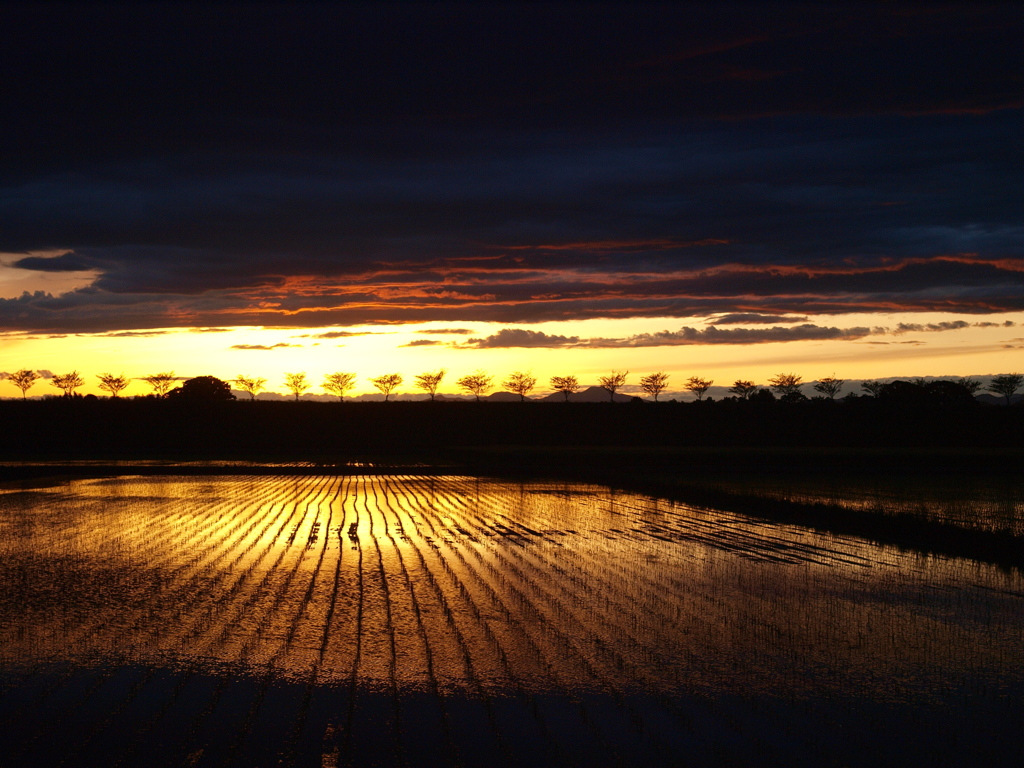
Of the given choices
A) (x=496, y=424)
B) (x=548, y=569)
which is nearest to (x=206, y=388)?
(x=496, y=424)

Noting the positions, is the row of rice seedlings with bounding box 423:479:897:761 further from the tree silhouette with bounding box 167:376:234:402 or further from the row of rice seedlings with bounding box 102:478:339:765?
the tree silhouette with bounding box 167:376:234:402

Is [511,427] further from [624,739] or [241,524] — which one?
[624,739]

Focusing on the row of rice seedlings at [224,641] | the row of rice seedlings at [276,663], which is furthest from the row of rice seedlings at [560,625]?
the row of rice seedlings at [224,641]

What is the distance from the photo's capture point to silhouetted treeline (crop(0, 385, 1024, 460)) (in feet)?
234

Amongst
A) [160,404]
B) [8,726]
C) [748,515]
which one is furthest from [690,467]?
[160,404]

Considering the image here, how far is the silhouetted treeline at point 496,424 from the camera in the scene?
71250 millimetres

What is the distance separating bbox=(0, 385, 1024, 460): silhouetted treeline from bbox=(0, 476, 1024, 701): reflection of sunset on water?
51.6 m

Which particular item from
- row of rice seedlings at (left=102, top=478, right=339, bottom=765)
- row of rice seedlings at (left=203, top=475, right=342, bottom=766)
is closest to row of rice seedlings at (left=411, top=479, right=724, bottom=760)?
row of rice seedlings at (left=203, top=475, right=342, bottom=766)

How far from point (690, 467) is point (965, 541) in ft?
84.1

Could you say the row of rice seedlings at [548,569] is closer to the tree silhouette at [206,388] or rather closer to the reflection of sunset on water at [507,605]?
the reflection of sunset on water at [507,605]

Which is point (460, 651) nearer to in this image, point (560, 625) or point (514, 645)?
point (514, 645)

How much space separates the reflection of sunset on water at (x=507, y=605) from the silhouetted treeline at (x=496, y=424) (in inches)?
2032

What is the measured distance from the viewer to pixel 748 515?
68.9ft

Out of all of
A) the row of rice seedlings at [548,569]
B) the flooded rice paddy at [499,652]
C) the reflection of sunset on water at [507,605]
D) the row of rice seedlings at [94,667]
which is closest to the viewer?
the flooded rice paddy at [499,652]
